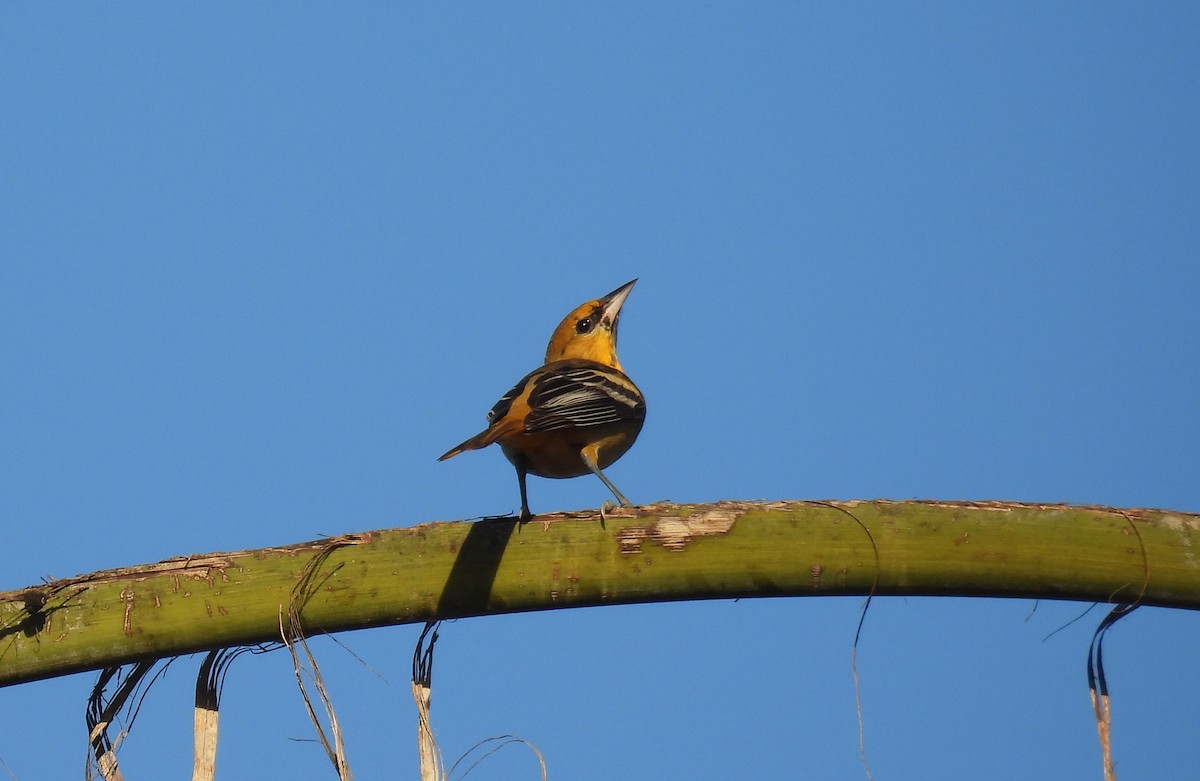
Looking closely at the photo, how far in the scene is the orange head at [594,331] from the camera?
328 inches

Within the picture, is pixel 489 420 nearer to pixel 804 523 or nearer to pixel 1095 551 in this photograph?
pixel 804 523

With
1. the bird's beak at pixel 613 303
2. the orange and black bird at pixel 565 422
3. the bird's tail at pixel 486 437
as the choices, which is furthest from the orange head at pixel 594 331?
the bird's tail at pixel 486 437

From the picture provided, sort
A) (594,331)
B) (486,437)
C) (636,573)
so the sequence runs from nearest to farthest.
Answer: (636,573) < (486,437) < (594,331)

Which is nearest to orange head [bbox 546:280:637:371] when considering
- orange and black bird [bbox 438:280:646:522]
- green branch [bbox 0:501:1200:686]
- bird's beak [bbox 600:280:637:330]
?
bird's beak [bbox 600:280:637:330]

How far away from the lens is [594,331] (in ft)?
27.5

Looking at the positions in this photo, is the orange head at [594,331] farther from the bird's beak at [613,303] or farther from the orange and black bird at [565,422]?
the orange and black bird at [565,422]

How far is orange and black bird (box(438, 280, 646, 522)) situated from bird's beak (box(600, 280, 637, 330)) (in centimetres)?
132

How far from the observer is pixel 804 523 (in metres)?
3.98

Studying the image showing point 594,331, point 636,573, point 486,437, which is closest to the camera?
point 636,573

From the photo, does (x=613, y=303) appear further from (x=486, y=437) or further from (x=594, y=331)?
(x=486, y=437)

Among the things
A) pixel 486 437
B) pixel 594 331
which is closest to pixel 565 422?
pixel 486 437

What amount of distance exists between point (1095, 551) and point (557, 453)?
2830mm

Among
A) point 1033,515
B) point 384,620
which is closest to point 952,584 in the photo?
point 1033,515

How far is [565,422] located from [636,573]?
1935 millimetres
